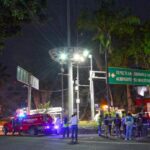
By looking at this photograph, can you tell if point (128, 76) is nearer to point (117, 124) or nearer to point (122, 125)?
point (122, 125)

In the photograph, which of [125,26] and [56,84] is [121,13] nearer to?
[125,26]

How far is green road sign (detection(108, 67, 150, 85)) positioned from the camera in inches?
1200

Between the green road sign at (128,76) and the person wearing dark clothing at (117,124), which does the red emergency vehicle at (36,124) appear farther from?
the person wearing dark clothing at (117,124)

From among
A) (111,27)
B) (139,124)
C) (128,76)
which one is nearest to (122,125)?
(139,124)

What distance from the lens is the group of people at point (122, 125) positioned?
82.2ft

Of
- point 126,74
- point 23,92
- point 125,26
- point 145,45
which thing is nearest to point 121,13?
point 125,26

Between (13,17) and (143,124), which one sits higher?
(13,17)

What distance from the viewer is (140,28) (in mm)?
50250

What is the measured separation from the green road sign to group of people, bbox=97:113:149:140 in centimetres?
333

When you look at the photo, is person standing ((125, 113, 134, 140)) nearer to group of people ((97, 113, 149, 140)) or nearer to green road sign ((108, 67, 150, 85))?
group of people ((97, 113, 149, 140))


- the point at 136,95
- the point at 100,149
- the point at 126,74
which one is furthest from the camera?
the point at 136,95

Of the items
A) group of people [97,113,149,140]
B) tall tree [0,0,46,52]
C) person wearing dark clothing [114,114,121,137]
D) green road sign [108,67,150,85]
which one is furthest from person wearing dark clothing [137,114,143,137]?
tall tree [0,0,46,52]

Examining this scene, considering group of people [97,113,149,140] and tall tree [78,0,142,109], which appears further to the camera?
tall tree [78,0,142,109]

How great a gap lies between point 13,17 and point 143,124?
14033 millimetres
